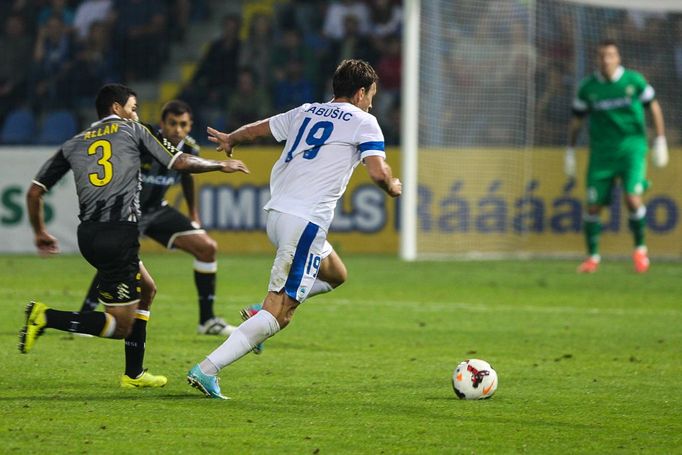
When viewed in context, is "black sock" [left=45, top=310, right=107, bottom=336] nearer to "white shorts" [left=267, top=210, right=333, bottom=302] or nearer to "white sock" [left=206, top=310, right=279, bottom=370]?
"white sock" [left=206, top=310, right=279, bottom=370]

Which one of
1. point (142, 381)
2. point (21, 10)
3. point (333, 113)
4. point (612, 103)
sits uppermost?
point (21, 10)

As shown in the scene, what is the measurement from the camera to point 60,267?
15945 mm

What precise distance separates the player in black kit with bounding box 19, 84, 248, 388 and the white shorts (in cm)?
61

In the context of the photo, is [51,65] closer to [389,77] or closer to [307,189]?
[389,77]

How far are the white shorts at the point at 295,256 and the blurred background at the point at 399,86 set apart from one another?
10.4 metres

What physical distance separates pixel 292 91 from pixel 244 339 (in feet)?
47.0

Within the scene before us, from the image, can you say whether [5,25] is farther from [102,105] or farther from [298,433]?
[298,433]

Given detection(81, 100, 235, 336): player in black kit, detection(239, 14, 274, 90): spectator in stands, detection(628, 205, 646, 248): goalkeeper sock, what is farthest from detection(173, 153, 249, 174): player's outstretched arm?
detection(239, 14, 274, 90): spectator in stands

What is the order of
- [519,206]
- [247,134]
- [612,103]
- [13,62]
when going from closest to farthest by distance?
[247,134] < [612,103] < [519,206] < [13,62]

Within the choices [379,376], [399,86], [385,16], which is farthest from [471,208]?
[379,376]

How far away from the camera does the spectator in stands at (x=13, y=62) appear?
21281mm

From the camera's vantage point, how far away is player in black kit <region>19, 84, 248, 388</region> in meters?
7.00

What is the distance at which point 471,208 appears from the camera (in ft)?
58.2

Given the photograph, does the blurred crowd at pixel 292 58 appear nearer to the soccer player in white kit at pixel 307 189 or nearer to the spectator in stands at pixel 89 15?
the spectator in stands at pixel 89 15
